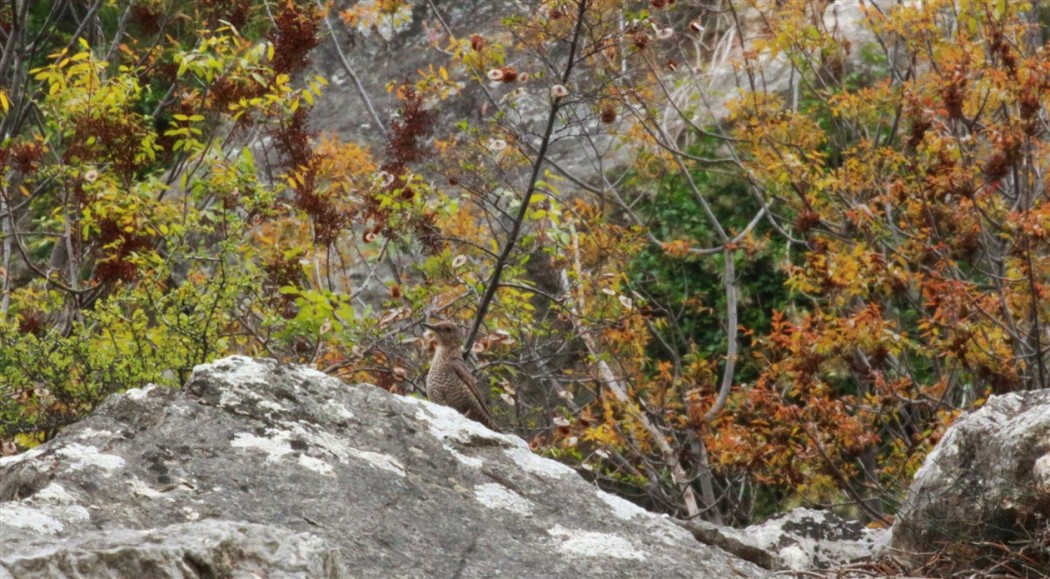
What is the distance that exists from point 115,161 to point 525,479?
228 inches

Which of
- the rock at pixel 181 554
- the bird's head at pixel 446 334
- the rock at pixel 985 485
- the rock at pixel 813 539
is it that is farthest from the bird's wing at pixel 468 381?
the rock at pixel 181 554

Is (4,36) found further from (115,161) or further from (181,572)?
(181,572)

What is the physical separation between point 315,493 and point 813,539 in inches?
101

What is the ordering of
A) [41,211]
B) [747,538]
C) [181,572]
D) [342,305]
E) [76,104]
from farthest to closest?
[41,211] < [76,104] < [342,305] < [747,538] < [181,572]

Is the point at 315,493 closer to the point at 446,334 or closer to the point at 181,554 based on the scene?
the point at 181,554

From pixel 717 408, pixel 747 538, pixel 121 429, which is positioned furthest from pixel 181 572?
pixel 717 408

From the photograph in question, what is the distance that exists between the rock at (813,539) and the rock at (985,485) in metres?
0.38

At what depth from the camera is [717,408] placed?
1091cm

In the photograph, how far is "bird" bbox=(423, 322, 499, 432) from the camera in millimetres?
7336

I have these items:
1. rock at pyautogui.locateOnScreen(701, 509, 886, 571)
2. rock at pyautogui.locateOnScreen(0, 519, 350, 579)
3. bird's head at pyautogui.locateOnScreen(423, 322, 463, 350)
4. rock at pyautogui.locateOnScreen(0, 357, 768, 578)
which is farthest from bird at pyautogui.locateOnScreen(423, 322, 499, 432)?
rock at pyautogui.locateOnScreen(0, 519, 350, 579)

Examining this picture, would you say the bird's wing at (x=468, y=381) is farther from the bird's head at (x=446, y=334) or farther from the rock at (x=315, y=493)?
the rock at (x=315, y=493)

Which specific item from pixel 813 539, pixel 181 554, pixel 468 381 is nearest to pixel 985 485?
pixel 813 539

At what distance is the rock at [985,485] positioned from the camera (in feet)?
15.1

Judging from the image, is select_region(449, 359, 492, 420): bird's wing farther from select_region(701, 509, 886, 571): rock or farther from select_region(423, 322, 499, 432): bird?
select_region(701, 509, 886, 571): rock
